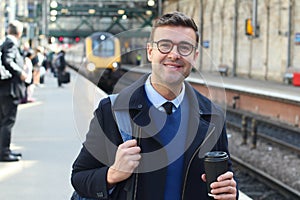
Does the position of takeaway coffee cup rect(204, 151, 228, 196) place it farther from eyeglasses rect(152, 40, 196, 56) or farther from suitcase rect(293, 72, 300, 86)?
suitcase rect(293, 72, 300, 86)

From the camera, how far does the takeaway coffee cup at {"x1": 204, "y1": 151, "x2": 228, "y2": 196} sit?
2.17 m

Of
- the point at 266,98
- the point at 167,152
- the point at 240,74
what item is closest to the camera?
the point at 167,152

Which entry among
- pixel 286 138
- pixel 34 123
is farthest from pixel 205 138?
pixel 286 138

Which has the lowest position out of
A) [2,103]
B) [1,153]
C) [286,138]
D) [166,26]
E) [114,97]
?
[286,138]

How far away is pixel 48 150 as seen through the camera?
892 centimetres

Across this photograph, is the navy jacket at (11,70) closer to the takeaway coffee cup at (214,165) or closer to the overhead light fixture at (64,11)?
the takeaway coffee cup at (214,165)

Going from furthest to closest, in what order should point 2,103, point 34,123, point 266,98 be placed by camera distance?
point 266,98
point 34,123
point 2,103

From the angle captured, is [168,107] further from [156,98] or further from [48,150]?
[48,150]

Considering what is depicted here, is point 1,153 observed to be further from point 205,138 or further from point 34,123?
point 205,138

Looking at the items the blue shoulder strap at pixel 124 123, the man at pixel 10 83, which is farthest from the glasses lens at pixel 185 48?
the man at pixel 10 83

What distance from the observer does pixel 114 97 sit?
2424mm

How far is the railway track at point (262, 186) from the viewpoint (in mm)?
8918

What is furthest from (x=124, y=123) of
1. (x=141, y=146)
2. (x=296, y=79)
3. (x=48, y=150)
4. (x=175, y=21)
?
(x=296, y=79)

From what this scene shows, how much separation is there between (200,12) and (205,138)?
39.3 metres
